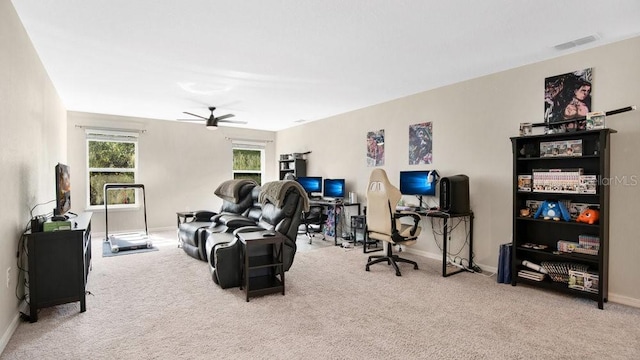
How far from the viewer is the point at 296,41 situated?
3.09 metres

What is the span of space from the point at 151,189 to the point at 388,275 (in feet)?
17.4

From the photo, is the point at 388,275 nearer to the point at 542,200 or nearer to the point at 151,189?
the point at 542,200

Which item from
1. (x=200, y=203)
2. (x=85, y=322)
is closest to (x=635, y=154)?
(x=85, y=322)

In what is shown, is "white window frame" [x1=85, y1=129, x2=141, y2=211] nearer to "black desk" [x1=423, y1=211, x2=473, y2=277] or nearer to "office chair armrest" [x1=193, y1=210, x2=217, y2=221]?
"office chair armrest" [x1=193, y1=210, x2=217, y2=221]

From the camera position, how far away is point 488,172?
13.3 ft

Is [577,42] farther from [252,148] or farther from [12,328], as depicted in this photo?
[252,148]

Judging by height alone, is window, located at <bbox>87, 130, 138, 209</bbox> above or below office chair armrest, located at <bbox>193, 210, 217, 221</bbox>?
above

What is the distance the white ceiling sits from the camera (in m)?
2.50

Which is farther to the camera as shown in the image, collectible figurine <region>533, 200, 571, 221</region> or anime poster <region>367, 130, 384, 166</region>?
anime poster <region>367, 130, 384, 166</region>

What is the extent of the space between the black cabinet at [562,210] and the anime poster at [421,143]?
132 centimetres

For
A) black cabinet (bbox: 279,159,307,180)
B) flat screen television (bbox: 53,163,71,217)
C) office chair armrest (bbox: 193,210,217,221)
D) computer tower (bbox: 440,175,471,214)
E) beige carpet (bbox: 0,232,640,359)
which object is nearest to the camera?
beige carpet (bbox: 0,232,640,359)

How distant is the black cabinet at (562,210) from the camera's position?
3.02 metres

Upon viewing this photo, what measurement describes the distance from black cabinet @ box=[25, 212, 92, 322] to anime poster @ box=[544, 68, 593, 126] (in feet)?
15.3

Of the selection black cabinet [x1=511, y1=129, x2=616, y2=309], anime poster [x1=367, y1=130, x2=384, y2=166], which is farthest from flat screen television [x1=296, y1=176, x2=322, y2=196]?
black cabinet [x1=511, y1=129, x2=616, y2=309]
